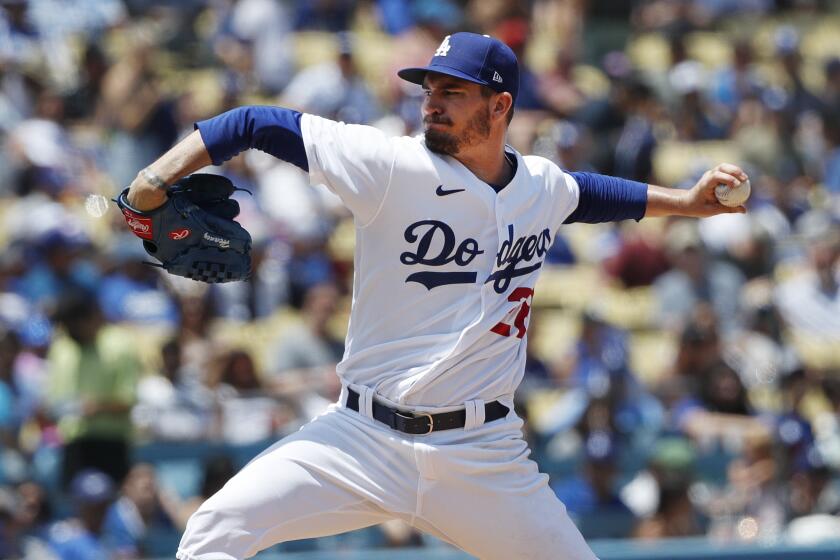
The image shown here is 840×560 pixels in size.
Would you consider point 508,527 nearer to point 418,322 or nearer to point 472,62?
point 418,322

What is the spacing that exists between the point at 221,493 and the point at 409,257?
906mm

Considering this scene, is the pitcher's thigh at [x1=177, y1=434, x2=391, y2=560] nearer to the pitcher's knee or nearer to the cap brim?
the pitcher's knee

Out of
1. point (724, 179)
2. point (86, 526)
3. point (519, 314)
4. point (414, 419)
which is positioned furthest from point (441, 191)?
point (86, 526)

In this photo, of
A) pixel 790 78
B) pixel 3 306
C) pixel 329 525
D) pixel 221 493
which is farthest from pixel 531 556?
pixel 790 78

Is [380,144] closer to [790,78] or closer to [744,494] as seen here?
[744,494]

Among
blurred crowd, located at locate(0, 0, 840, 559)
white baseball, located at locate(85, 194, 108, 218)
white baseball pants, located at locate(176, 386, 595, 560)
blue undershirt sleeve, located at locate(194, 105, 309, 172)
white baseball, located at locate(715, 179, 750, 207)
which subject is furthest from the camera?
white baseball, located at locate(85, 194, 108, 218)

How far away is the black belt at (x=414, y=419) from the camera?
180 inches

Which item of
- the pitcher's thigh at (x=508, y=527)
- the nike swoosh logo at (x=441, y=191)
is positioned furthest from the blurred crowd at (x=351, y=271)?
the nike swoosh logo at (x=441, y=191)

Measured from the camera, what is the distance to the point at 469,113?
4621 millimetres

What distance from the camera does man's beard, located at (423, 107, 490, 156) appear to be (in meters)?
4.58

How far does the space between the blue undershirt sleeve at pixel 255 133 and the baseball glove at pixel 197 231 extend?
0.20 m

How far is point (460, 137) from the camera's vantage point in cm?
460

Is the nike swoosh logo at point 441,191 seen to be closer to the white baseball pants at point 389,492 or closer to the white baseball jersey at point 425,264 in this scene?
the white baseball jersey at point 425,264

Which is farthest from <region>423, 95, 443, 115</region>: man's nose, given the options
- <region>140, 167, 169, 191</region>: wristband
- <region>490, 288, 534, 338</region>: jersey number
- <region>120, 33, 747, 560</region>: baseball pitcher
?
<region>140, 167, 169, 191</region>: wristband
